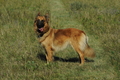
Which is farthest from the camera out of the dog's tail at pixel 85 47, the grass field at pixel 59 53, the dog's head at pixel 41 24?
the dog's tail at pixel 85 47

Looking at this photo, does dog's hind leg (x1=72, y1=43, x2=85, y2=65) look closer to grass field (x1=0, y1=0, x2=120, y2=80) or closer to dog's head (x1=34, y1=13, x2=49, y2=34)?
grass field (x1=0, y1=0, x2=120, y2=80)

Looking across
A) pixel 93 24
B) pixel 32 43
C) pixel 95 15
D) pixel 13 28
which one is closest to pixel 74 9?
pixel 95 15

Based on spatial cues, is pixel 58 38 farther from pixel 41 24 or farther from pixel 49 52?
pixel 41 24

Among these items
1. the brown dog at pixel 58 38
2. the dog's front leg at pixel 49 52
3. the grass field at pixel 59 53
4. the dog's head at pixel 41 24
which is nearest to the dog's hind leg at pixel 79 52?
the brown dog at pixel 58 38

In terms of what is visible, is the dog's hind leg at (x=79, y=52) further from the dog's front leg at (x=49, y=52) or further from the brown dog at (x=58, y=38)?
the dog's front leg at (x=49, y=52)

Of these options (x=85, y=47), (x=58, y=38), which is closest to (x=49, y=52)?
(x=58, y=38)

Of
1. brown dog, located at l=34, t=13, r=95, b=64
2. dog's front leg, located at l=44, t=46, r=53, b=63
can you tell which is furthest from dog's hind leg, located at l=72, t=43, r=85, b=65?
dog's front leg, located at l=44, t=46, r=53, b=63

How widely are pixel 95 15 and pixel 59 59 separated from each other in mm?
6440

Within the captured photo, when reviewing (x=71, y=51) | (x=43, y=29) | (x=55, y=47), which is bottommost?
(x=71, y=51)

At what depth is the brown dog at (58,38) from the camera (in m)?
6.23

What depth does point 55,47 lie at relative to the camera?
6395 mm

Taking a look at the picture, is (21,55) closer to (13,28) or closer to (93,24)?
(13,28)

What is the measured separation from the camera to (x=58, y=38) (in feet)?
20.8

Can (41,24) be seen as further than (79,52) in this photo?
No
